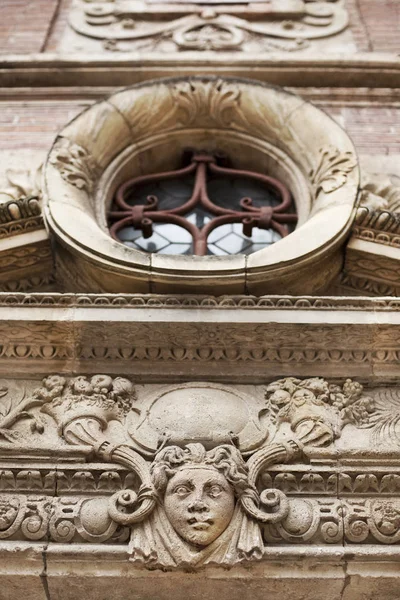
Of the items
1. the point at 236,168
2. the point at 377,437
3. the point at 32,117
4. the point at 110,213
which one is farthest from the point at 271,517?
the point at 32,117

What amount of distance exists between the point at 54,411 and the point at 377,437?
1.63 meters

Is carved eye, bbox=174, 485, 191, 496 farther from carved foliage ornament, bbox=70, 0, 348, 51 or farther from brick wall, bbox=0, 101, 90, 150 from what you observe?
carved foliage ornament, bbox=70, 0, 348, 51

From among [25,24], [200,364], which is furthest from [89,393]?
[25,24]

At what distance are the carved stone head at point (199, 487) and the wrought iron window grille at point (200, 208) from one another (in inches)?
71.6

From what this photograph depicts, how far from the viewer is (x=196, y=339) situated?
4520mm

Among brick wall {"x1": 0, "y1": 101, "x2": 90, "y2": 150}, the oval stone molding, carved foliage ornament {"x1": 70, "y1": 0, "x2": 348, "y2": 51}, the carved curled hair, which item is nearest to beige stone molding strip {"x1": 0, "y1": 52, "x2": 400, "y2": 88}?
brick wall {"x1": 0, "y1": 101, "x2": 90, "y2": 150}

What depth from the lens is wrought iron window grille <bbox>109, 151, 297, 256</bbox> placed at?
5684mm

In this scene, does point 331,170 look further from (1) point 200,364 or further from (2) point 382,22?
(2) point 382,22

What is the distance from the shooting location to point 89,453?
160 inches

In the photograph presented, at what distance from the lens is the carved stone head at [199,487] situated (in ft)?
12.0

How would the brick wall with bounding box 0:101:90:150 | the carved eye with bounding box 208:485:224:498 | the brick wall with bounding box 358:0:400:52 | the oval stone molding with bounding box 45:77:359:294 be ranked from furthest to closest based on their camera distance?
the brick wall with bounding box 358:0:400:52 → the brick wall with bounding box 0:101:90:150 → the oval stone molding with bounding box 45:77:359:294 → the carved eye with bounding box 208:485:224:498

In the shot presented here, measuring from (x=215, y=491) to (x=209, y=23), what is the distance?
522cm

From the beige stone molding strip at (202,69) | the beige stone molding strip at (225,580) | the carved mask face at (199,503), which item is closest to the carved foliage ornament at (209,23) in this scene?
the beige stone molding strip at (202,69)

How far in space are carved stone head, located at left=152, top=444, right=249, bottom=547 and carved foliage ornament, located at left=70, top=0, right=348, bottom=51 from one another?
454cm
